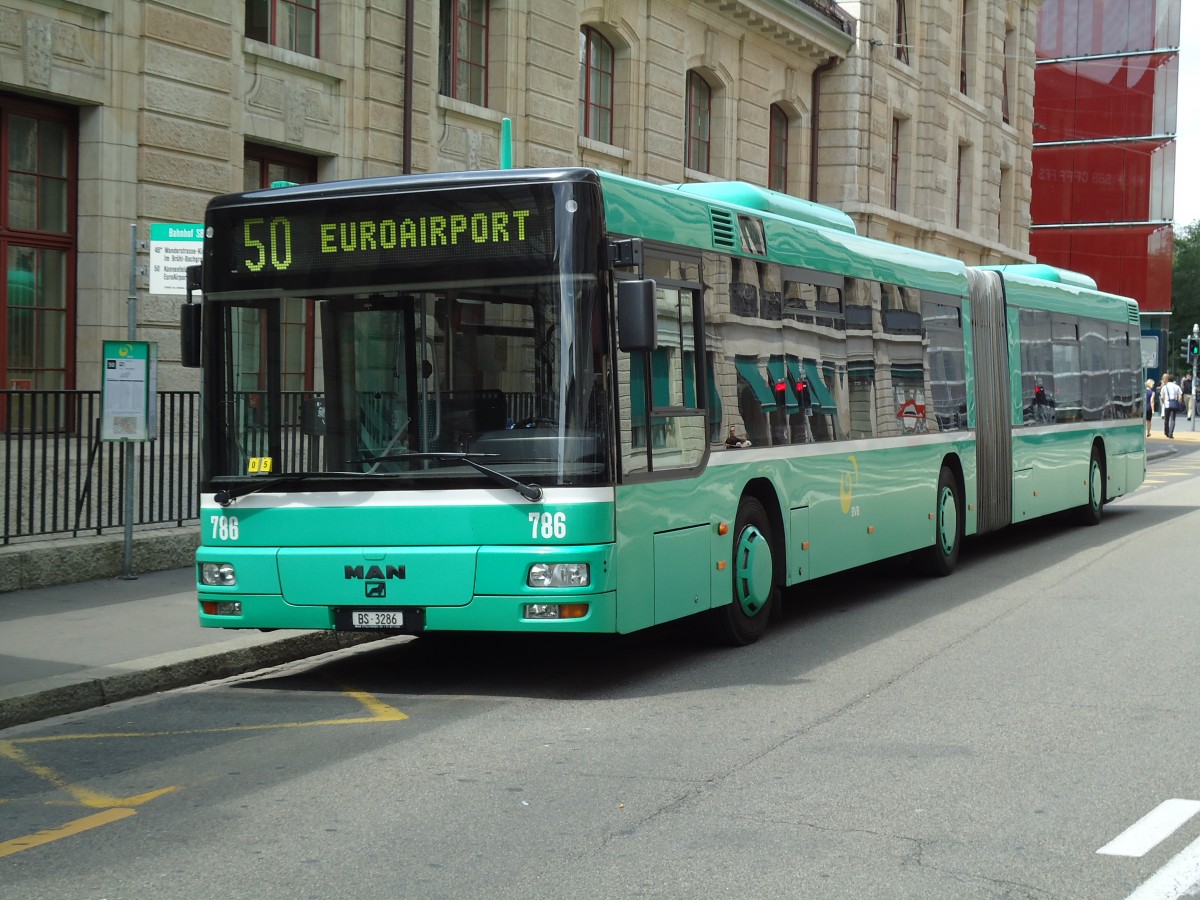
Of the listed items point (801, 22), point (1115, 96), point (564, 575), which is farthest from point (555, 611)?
point (1115, 96)

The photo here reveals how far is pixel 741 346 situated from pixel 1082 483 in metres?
10.7

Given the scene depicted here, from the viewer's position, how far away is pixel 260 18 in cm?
1789

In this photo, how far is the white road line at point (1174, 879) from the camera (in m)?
4.95

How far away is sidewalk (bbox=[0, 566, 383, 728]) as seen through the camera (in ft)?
28.4

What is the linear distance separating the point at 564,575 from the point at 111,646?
3.21 m

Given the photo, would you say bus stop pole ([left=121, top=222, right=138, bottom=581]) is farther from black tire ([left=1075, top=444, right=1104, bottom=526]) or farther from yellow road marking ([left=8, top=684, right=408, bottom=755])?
black tire ([left=1075, top=444, right=1104, bottom=526])

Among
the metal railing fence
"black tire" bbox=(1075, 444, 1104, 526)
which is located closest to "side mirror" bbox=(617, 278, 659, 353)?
the metal railing fence

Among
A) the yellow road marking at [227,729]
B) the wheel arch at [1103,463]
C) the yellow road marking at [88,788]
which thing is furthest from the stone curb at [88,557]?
the wheel arch at [1103,463]

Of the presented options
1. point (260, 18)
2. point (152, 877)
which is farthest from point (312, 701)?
point (260, 18)

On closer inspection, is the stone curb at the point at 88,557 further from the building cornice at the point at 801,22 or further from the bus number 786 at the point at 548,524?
the building cornice at the point at 801,22

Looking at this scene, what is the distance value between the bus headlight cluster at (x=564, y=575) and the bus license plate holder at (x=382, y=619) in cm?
73

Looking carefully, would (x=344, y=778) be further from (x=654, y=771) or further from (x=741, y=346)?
(x=741, y=346)

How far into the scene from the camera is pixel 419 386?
865 cm

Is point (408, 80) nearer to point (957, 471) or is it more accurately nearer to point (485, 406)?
point (957, 471)
